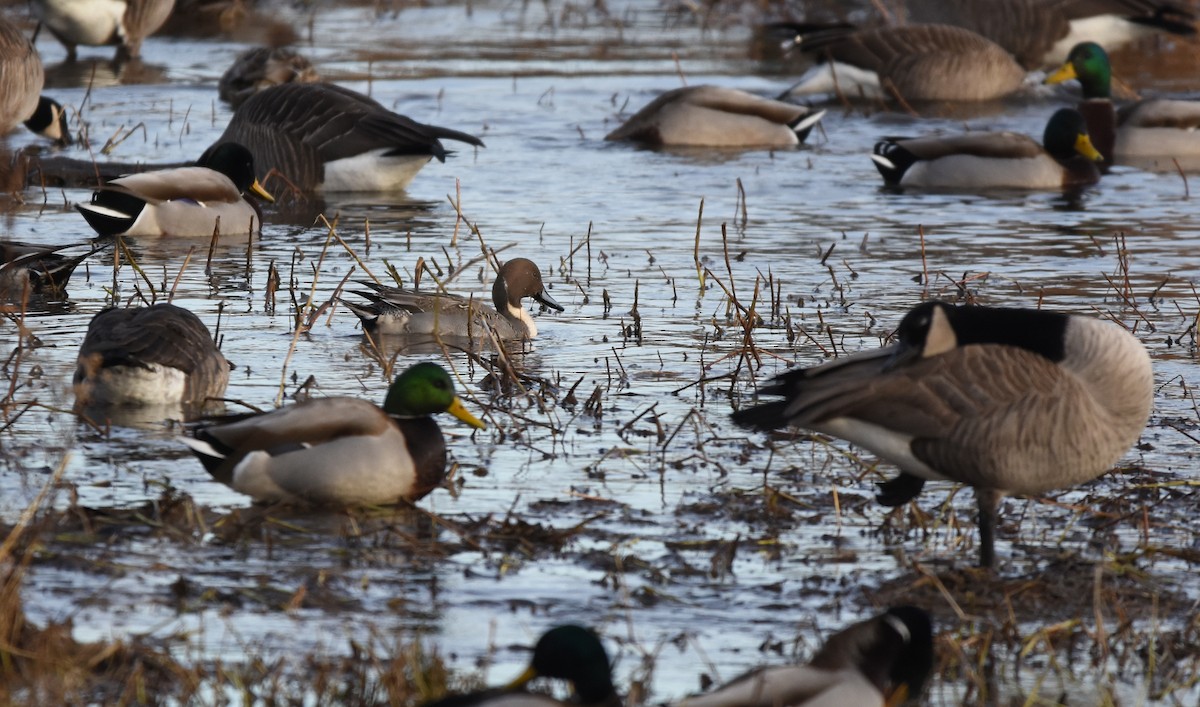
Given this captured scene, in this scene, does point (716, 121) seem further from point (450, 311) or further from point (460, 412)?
point (460, 412)

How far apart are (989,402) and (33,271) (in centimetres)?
614

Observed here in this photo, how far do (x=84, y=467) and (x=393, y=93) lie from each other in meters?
13.0

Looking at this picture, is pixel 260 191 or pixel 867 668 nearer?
pixel 867 668

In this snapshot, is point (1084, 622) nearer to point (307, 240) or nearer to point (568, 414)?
point (568, 414)

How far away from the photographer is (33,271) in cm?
1013

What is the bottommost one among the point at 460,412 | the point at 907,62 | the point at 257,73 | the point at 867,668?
the point at 867,668

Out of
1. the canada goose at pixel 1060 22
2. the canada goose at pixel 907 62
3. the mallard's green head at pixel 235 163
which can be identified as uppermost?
the canada goose at pixel 1060 22

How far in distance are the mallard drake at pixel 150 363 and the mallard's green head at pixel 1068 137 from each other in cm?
944

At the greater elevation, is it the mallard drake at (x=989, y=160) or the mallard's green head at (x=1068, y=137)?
the mallard's green head at (x=1068, y=137)

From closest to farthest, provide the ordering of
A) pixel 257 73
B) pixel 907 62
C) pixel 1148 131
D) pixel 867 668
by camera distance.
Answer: pixel 867 668, pixel 1148 131, pixel 257 73, pixel 907 62

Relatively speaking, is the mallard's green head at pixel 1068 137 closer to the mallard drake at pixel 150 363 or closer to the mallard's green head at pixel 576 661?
the mallard drake at pixel 150 363

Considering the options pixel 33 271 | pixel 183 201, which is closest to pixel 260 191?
pixel 183 201

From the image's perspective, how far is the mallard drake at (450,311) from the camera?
31.1 ft

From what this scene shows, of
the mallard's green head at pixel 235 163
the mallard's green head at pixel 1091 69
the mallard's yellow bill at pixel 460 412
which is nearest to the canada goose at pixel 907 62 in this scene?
the mallard's green head at pixel 1091 69
